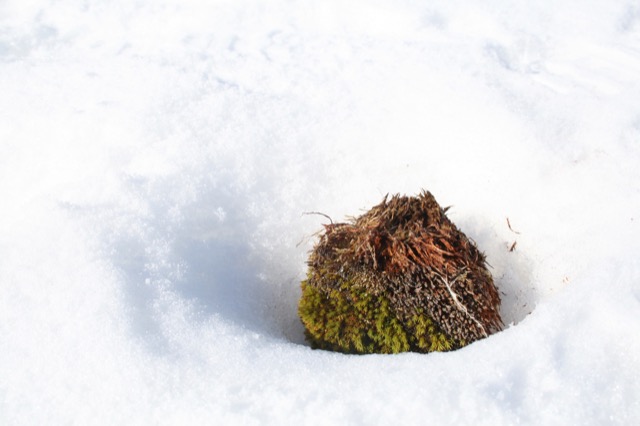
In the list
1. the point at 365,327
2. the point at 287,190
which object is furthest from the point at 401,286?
the point at 287,190

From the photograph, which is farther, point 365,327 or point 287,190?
point 287,190

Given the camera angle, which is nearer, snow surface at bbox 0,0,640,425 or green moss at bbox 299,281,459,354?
snow surface at bbox 0,0,640,425

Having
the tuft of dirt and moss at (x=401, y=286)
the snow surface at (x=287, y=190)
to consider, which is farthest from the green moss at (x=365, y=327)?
the snow surface at (x=287, y=190)

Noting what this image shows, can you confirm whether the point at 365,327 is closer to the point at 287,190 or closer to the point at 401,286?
the point at 401,286

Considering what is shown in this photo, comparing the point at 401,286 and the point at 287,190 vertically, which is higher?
the point at 401,286

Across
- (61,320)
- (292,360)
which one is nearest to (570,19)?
(292,360)

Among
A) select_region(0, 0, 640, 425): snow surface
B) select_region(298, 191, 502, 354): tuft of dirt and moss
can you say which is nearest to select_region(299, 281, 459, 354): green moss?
select_region(298, 191, 502, 354): tuft of dirt and moss

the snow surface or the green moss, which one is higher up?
the snow surface

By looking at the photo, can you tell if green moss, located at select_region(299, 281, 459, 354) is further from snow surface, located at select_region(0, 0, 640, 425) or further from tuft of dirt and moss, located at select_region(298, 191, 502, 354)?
snow surface, located at select_region(0, 0, 640, 425)
